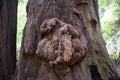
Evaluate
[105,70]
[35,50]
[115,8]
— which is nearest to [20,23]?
[115,8]

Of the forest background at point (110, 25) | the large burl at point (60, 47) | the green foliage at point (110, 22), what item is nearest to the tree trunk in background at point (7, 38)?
the large burl at point (60, 47)

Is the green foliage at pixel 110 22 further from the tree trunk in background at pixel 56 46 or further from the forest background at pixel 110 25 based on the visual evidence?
the tree trunk in background at pixel 56 46

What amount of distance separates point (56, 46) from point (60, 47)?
7cm

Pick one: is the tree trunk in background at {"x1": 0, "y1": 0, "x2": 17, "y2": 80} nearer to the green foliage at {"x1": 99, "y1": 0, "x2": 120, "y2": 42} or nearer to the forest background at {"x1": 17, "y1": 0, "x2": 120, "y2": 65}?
the forest background at {"x1": 17, "y1": 0, "x2": 120, "y2": 65}

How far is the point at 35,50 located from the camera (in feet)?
9.12

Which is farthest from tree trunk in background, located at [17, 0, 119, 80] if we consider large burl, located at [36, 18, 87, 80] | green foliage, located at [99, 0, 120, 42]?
green foliage, located at [99, 0, 120, 42]

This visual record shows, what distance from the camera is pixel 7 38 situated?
13.4 feet

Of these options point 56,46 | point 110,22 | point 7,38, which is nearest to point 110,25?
point 110,22

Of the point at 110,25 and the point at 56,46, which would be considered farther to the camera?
the point at 110,25

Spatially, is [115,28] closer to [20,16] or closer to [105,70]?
[20,16]

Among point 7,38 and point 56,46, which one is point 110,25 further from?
point 56,46

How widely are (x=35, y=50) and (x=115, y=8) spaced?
191 inches

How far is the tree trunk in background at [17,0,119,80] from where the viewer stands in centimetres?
239

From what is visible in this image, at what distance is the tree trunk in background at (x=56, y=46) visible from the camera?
7.83 ft
